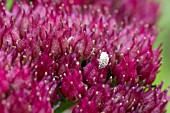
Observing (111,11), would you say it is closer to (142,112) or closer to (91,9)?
(91,9)

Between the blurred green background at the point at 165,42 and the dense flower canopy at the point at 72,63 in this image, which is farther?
the blurred green background at the point at 165,42

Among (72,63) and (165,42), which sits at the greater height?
(165,42)

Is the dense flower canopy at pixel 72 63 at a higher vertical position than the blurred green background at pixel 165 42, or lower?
lower

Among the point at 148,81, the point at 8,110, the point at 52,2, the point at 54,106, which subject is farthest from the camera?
the point at 52,2

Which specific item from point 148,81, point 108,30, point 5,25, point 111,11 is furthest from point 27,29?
point 111,11

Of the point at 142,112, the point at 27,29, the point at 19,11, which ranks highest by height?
the point at 19,11

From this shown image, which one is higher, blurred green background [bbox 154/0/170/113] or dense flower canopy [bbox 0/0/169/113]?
blurred green background [bbox 154/0/170/113]

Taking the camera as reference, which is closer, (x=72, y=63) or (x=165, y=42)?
(x=72, y=63)

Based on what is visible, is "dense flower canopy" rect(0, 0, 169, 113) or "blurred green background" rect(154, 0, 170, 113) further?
"blurred green background" rect(154, 0, 170, 113)
